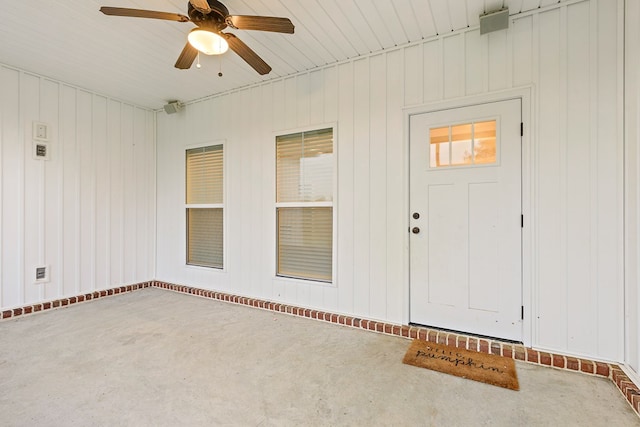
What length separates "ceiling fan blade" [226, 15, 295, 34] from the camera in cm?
203

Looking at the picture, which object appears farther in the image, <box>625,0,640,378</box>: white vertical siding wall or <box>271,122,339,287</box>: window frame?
<box>271,122,339,287</box>: window frame

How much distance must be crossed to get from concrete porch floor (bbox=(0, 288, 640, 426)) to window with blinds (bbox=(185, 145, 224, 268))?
1.36 meters

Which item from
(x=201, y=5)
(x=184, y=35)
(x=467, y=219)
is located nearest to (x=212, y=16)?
(x=201, y=5)

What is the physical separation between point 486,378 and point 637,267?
4.01 ft

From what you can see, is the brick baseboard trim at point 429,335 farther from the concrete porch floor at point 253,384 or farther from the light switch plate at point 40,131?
the light switch plate at point 40,131

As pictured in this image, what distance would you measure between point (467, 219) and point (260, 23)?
7.53ft

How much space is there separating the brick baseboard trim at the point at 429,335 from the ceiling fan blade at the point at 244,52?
99.3 inches

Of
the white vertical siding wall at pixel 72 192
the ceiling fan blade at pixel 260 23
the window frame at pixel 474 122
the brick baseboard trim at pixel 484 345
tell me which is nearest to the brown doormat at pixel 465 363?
the brick baseboard trim at pixel 484 345

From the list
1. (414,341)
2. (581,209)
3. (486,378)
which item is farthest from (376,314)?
(581,209)

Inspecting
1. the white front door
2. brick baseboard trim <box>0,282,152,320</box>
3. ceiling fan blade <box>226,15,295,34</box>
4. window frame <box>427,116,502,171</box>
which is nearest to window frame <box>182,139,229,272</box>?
brick baseboard trim <box>0,282,152,320</box>

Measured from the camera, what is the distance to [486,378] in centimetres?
212

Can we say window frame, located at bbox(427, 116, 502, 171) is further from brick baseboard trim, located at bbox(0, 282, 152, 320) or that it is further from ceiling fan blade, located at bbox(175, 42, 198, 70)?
brick baseboard trim, located at bbox(0, 282, 152, 320)

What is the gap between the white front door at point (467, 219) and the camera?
252cm

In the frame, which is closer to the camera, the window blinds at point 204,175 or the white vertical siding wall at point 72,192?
the white vertical siding wall at point 72,192
